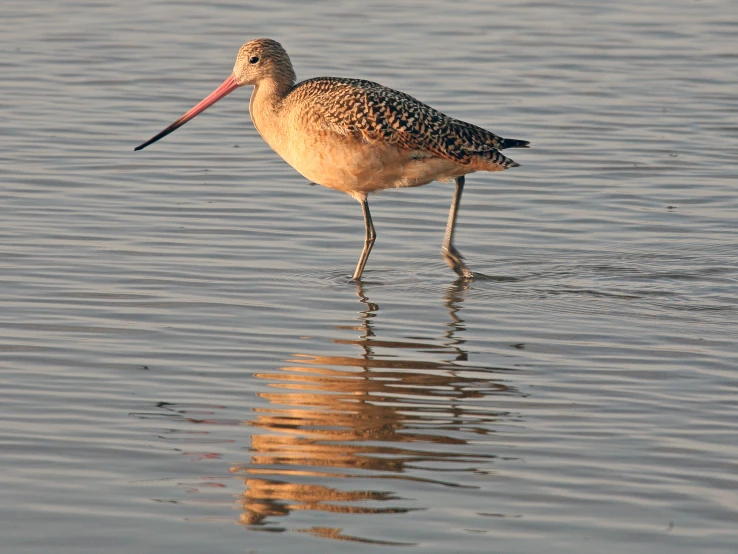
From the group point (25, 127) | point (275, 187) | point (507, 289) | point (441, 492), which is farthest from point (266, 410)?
point (25, 127)

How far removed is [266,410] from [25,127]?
6.68 metres

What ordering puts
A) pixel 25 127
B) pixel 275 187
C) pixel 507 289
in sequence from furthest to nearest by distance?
pixel 25 127
pixel 275 187
pixel 507 289

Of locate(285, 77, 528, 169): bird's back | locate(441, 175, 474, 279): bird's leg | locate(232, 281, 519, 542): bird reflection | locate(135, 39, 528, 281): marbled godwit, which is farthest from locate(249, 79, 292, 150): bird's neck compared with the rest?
locate(232, 281, 519, 542): bird reflection

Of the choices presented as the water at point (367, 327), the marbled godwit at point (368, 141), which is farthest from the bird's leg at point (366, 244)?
the water at point (367, 327)

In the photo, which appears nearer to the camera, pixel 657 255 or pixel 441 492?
pixel 441 492

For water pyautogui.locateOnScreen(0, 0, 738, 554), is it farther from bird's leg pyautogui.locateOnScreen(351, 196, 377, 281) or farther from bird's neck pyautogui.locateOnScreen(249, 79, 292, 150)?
bird's neck pyautogui.locateOnScreen(249, 79, 292, 150)

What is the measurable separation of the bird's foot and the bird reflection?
119 centimetres

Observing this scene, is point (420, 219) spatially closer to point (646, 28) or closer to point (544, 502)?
point (544, 502)

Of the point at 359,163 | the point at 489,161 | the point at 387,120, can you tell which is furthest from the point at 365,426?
the point at 489,161

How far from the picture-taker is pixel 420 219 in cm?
978

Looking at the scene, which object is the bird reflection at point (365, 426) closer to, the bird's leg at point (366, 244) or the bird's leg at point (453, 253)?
the bird's leg at point (366, 244)

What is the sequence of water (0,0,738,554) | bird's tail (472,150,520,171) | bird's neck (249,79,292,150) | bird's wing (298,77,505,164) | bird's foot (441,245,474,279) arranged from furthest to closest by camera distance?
bird's neck (249,79,292,150) < bird's tail (472,150,520,171) < bird's foot (441,245,474,279) < bird's wing (298,77,505,164) < water (0,0,738,554)

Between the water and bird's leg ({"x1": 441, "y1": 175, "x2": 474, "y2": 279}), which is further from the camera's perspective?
bird's leg ({"x1": 441, "y1": 175, "x2": 474, "y2": 279})

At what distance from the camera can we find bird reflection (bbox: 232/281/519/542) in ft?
16.0
